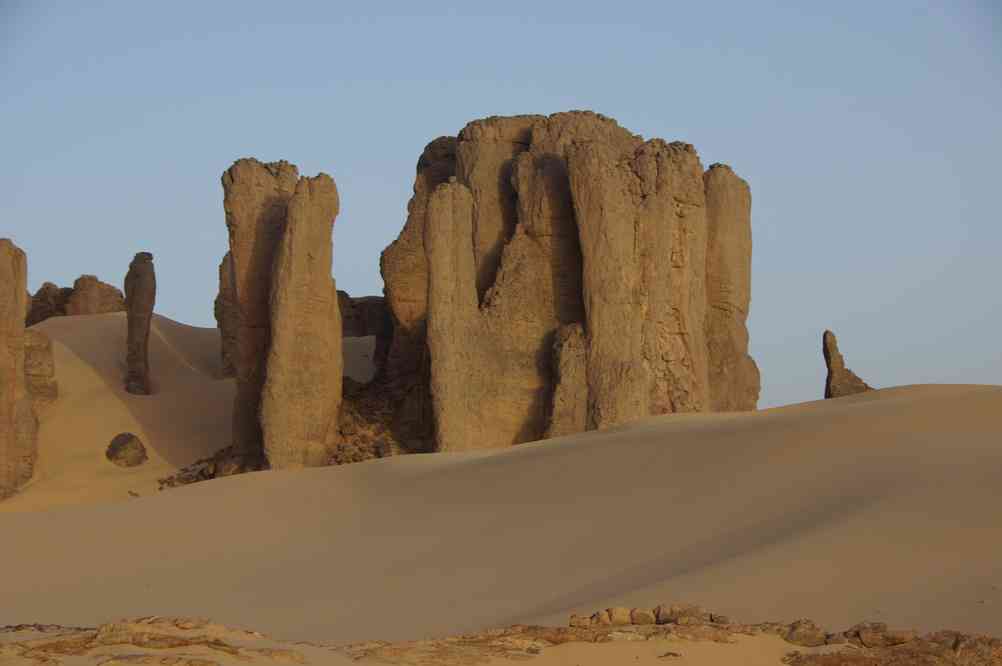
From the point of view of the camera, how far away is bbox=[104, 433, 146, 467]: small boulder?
28.1m

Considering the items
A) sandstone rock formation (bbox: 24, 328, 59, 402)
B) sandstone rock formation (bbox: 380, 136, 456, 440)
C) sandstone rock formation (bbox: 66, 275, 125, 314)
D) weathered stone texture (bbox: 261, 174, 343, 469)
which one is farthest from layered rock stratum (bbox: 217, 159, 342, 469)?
sandstone rock formation (bbox: 66, 275, 125, 314)

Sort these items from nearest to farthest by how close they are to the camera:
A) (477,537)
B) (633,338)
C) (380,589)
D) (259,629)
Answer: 1. (259,629)
2. (380,589)
3. (477,537)
4. (633,338)

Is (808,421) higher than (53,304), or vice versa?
(53,304)

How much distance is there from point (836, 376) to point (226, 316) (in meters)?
12.6

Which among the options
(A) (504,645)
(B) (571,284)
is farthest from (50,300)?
(A) (504,645)

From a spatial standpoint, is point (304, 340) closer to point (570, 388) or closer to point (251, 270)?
point (251, 270)

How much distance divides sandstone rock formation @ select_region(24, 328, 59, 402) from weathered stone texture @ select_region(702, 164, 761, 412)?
1164 cm

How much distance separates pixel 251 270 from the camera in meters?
26.3

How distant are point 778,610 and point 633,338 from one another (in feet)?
48.1

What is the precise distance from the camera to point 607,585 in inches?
471

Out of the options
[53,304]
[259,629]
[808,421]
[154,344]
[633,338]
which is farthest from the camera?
[53,304]

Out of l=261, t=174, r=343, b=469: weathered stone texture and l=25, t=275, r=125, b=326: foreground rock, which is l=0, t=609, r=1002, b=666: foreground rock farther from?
l=25, t=275, r=125, b=326: foreground rock

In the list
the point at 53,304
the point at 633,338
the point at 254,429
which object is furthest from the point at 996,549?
the point at 53,304

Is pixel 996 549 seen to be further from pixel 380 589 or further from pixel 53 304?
pixel 53 304
